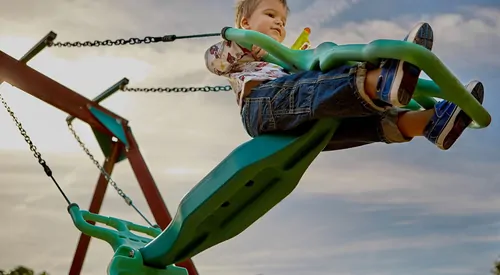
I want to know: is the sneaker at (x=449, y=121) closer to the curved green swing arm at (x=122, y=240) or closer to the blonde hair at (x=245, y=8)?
the blonde hair at (x=245, y=8)

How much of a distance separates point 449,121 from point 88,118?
15.3 ft

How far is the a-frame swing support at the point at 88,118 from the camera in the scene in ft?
19.4

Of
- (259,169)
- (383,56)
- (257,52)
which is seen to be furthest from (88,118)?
(383,56)

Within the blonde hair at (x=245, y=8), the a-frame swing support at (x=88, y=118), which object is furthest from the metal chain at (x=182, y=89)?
the blonde hair at (x=245, y=8)

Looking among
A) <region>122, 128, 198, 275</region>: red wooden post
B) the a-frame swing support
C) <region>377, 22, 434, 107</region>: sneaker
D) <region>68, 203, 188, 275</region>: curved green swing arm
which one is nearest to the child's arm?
<region>377, 22, 434, 107</region>: sneaker

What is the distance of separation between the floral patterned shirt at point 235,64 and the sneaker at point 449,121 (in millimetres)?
665

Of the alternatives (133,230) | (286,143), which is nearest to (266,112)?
(286,143)

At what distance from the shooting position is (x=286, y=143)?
2.70 meters

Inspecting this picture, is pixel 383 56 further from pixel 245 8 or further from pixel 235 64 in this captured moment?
pixel 245 8

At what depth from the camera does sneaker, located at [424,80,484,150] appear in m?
2.45

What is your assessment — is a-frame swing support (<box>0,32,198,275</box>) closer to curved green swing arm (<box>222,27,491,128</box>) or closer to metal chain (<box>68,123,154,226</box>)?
metal chain (<box>68,123,154,226</box>)

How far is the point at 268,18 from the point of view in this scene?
302cm

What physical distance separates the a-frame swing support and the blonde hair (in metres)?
3.17

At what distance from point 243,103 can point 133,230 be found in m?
1.86
